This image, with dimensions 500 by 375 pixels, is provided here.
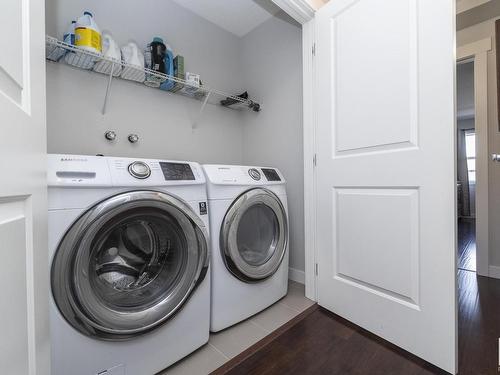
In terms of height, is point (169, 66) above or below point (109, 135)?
above

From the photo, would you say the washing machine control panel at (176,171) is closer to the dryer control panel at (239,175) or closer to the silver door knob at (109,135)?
the dryer control panel at (239,175)

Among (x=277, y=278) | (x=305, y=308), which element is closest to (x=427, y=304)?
(x=305, y=308)

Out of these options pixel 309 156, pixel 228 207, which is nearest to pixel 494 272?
pixel 309 156

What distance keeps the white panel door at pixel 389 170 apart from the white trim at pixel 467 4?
133cm

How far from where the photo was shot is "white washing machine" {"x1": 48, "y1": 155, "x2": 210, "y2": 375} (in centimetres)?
79

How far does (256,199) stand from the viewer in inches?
53.7

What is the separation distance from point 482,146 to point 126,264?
2820 millimetres

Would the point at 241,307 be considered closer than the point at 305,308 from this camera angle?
Yes

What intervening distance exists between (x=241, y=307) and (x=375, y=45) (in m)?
1.57

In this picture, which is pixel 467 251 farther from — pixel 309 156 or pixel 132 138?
pixel 132 138

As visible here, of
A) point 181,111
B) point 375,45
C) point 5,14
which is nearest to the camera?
point 5,14

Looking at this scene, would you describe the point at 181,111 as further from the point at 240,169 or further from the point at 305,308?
the point at 305,308

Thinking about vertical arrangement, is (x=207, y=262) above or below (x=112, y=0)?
below

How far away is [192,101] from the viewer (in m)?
1.95
